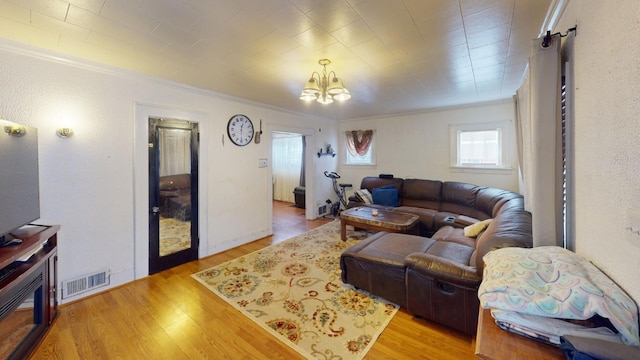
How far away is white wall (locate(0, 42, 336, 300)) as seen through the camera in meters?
2.18

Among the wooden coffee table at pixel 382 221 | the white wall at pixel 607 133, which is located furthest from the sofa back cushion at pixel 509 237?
the wooden coffee table at pixel 382 221

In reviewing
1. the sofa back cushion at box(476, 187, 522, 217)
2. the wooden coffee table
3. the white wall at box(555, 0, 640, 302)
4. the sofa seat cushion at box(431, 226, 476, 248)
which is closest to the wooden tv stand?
the white wall at box(555, 0, 640, 302)

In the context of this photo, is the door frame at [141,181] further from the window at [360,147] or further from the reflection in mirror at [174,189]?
the window at [360,147]

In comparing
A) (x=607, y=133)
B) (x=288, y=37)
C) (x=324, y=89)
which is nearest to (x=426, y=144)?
(x=324, y=89)

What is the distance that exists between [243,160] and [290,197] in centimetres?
398

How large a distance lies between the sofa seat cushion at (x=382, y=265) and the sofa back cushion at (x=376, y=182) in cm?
243

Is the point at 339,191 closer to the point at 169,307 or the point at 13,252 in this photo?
the point at 169,307

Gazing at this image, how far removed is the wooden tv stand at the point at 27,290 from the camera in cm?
153

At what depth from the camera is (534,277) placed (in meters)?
0.97

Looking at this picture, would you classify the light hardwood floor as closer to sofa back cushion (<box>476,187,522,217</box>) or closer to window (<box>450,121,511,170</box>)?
sofa back cushion (<box>476,187,522,217</box>)

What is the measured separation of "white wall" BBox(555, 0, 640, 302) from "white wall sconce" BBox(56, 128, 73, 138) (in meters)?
3.77

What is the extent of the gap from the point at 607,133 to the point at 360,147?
16.0 ft

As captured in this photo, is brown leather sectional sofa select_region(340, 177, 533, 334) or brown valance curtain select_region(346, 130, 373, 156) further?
brown valance curtain select_region(346, 130, 373, 156)

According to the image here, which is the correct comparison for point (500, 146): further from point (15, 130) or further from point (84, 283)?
point (84, 283)
